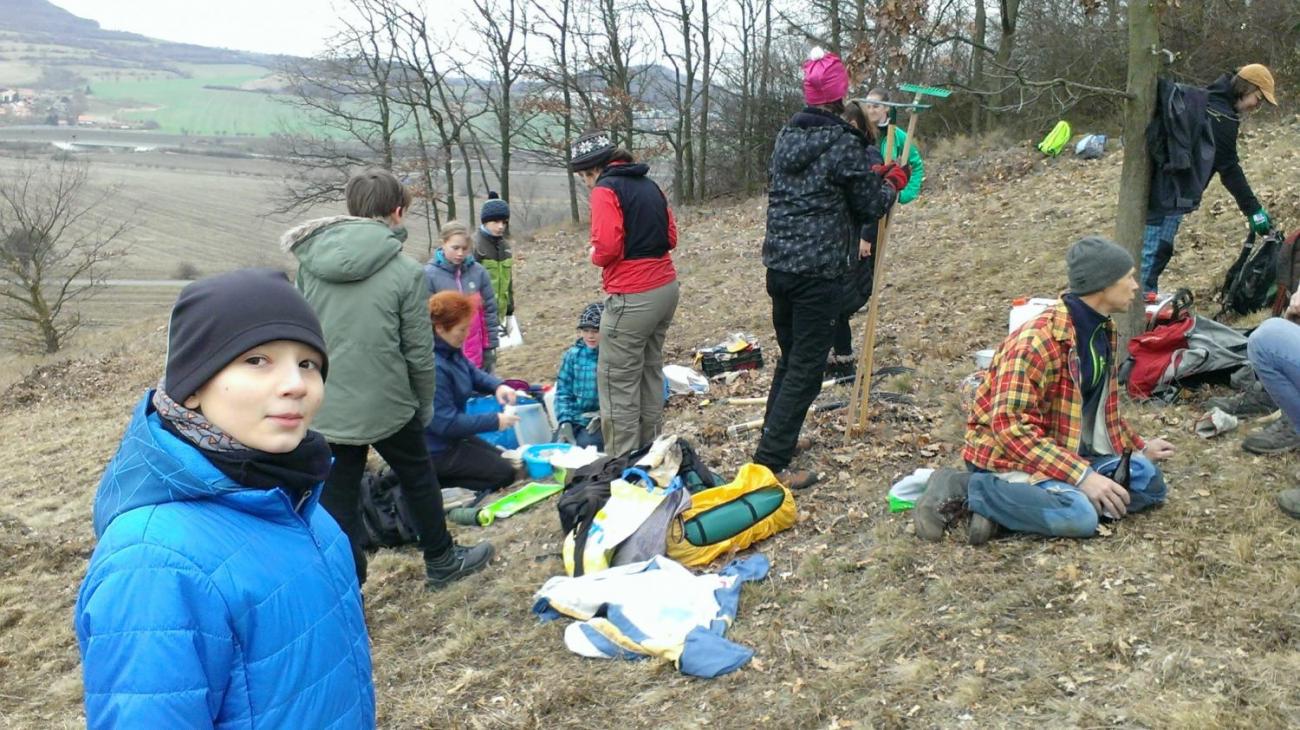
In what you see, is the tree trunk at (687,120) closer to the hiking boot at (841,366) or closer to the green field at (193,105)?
the hiking boot at (841,366)

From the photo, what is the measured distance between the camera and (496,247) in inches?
318

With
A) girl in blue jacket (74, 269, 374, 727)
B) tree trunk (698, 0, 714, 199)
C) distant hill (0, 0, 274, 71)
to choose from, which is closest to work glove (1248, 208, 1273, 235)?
Result: girl in blue jacket (74, 269, 374, 727)

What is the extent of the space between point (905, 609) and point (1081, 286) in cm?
150

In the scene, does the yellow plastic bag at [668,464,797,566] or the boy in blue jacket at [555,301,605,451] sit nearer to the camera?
the yellow plastic bag at [668,464,797,566]

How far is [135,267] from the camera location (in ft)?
149

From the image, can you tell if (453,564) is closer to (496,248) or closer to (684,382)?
(684,382)

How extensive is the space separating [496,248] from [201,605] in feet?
22.2

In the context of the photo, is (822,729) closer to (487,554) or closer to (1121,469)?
(1121,469)

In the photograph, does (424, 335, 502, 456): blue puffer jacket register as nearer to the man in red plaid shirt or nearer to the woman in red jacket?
the woman in red jacket

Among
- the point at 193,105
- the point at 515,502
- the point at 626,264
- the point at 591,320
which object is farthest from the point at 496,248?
the point at 193,105

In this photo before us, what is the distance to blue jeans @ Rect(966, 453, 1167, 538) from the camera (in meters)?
3.75

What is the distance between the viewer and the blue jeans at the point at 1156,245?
5742 mm

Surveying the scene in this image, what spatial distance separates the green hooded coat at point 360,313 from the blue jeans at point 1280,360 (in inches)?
148

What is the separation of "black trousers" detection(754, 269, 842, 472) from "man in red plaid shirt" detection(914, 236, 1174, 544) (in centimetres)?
95
